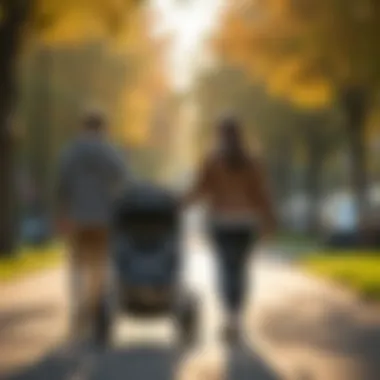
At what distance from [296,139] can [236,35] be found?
5815 millimetres

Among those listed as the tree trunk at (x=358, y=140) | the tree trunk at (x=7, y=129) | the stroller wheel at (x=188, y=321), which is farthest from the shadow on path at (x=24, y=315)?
the tree trunk at (x=358, y=140)

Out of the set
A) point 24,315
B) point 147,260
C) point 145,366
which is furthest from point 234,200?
point 24,315

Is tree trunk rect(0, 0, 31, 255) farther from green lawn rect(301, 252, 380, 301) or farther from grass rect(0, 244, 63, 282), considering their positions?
green lawn rect(301, 252, 380, 301)

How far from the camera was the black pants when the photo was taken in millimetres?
6746

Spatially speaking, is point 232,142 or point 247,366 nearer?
point 247,366

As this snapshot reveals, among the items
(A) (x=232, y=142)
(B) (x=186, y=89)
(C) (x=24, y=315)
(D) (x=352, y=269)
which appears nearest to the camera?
(A) (x=232, y=142)

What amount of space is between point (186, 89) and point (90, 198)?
3920 millimetres

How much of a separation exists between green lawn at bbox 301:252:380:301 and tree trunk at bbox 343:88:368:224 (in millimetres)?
571

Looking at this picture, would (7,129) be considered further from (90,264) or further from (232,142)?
(232,142)

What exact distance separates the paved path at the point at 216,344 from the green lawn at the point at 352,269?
0.27 m

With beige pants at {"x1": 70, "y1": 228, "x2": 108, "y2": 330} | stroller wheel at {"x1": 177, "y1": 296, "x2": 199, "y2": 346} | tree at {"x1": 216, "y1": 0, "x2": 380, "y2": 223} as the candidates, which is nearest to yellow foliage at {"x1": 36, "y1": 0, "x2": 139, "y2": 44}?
tree at {"x1": 216, "y1": 0, "x2": 380, "y2": 223}

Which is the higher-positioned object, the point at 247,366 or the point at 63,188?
the point at 63,188

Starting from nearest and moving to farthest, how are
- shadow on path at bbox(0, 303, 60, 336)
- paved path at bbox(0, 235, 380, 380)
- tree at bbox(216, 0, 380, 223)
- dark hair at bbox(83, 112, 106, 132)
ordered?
paved path at bbox(0, 235, 380, 380) < dark hair at bbox(83, 112, 106, 132) < shadow on path at bbox(0, 303, 60, 336) < tree at bbox(216, 0, 380, 223)

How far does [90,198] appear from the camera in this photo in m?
6.79
